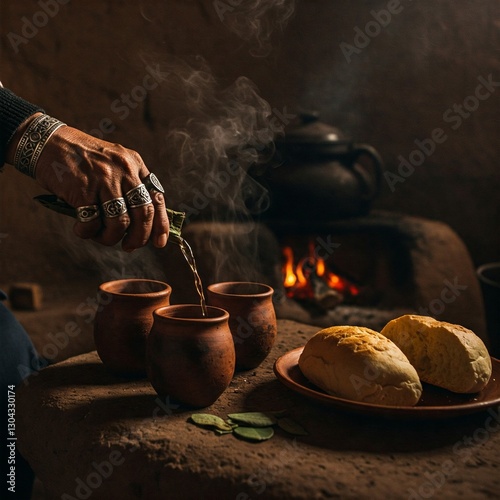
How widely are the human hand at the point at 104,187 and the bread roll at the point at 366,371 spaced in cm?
53

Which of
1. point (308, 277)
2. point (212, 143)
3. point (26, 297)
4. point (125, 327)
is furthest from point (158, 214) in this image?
point (212, 143)

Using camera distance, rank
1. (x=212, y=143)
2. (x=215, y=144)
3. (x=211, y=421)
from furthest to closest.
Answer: (x=212, y=143) → (x=215, y=144) → (x=211, y=421)

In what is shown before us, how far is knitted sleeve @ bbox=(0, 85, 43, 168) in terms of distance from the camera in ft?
5.65

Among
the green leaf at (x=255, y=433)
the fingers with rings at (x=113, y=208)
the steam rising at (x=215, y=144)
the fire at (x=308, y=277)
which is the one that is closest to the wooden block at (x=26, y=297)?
the steam rising at (x=215, y=144)

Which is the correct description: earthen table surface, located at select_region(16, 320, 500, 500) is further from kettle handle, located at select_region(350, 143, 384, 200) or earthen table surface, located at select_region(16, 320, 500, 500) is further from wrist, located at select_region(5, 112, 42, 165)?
kettle handle, located at select_region(350, 143, 384, 200)

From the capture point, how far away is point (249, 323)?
1.71m

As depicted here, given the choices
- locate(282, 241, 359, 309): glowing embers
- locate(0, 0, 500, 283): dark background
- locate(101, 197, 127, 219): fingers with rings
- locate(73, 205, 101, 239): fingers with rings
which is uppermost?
locate(0, 0, 500, 283): dark background

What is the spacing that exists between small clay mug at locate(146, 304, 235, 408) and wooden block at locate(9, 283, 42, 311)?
2530mm

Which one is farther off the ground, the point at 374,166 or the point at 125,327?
the point at 374,166

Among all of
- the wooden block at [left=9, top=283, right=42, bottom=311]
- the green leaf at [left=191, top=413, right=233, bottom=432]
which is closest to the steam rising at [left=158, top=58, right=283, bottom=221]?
the wooden block at [left=9, top=283, right=42, bottom=311]

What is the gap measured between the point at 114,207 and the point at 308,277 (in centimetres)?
245

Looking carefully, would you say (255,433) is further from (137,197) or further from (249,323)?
(137,197)

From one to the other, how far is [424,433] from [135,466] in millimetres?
619

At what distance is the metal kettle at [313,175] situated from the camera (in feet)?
12.3
